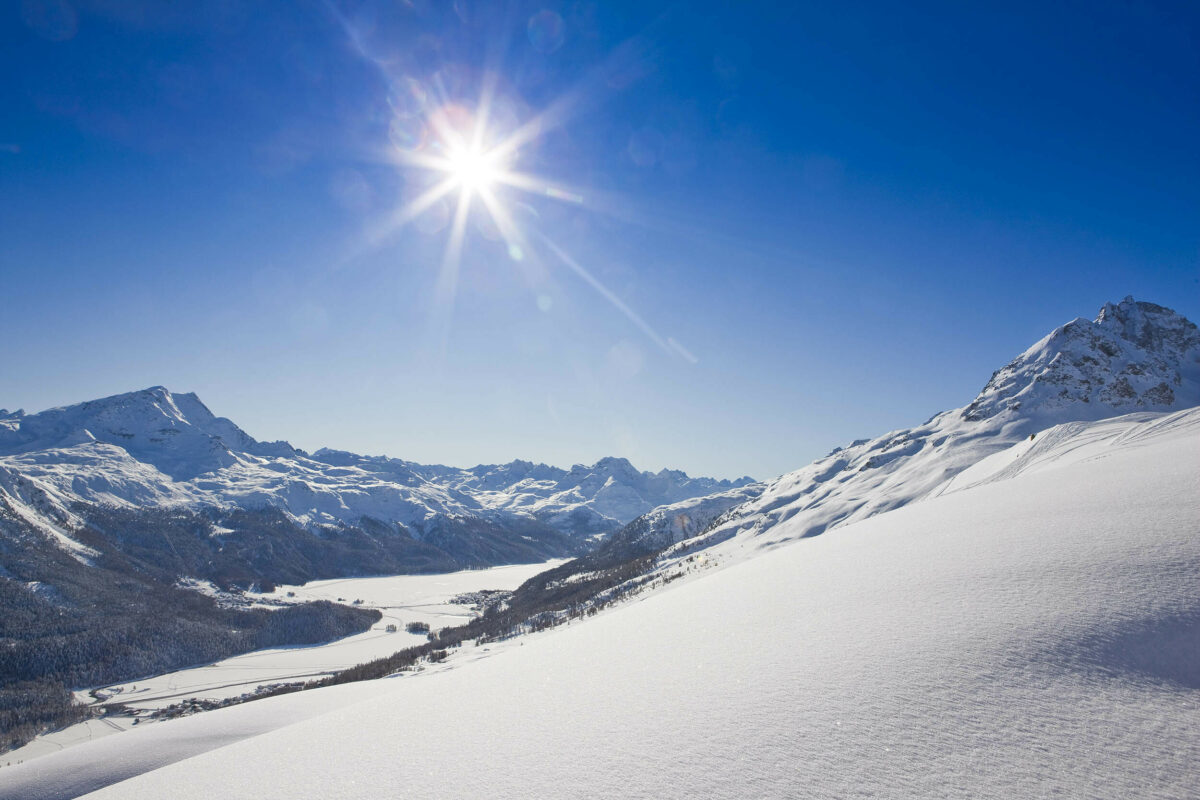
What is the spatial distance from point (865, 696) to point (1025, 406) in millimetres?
104783

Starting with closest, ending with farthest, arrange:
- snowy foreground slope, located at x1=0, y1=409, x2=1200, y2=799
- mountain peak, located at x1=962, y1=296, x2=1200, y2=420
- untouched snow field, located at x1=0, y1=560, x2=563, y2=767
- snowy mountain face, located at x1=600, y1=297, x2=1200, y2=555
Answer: snowy foreground slope, located at x1=0, y1=409, x2=1200, y2=799 < snowy mountain face, located at x1=600, y1=297, x2=1200, y2=555 < mountain peak, located at x1=962, y1=296, x2=1200, y2=420 < untouched snow field, located at x1=0, y1=560, x2=563, y2=767

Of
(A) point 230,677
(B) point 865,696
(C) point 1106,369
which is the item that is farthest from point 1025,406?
(A) point 230,677

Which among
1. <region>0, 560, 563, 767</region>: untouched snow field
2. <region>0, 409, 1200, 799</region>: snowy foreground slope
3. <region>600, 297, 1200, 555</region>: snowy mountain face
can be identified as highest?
<region>600, 297, 1200, 555</region>: snowy mountain face

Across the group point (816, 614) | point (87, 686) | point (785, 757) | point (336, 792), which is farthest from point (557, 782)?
point (87, 686)

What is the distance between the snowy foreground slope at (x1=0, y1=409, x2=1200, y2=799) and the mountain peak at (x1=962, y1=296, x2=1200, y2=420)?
94.8 m

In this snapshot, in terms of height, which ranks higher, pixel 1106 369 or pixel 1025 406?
pixel 1106 369

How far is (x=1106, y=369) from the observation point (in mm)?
89938

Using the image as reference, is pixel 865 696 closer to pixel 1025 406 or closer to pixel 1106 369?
pixel 1025 406

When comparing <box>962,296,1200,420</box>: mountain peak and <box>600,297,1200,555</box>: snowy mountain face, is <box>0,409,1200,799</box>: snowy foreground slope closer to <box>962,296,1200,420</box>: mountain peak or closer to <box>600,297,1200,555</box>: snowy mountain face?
<box>600,297,1200,555</box>: snowy mountain face

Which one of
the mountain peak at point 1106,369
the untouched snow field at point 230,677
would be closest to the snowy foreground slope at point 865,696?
the mountain peak at point 1106,369

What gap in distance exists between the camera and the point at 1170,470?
15070 millimetres

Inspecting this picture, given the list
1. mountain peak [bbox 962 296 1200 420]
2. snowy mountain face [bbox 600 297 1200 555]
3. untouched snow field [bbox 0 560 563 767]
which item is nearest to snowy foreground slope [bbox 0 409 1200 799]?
snowy mountain face [bbox 600 297 1200 555]

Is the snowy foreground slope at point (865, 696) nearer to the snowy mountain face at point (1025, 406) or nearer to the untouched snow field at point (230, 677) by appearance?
the snowy mountain face at point (1025, 406)

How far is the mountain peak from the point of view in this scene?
84.7 m
